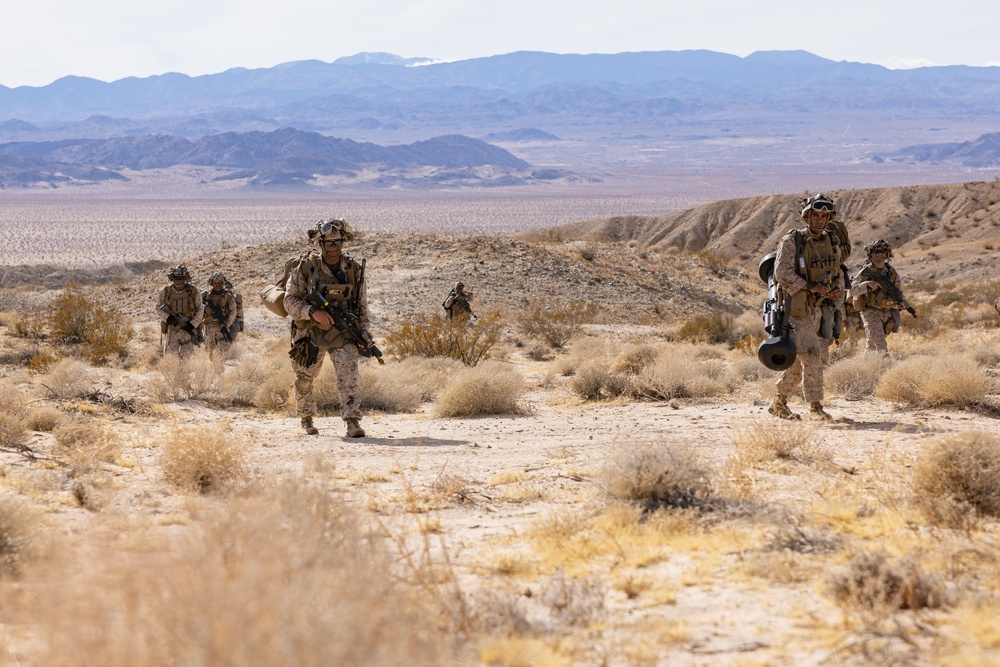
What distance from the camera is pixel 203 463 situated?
645 centimetres

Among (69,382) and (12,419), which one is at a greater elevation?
(12,419)

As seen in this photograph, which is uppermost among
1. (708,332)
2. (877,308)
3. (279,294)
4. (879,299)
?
(279,294)

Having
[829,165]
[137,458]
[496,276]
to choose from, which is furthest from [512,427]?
[829,165]

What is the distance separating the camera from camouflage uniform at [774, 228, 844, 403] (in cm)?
881

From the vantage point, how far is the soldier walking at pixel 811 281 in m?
8.79

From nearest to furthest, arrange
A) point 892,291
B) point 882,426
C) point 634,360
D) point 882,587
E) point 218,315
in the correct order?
point 882,587 < point 882,426 < point 892,291 < point 634,360 < point 218,315

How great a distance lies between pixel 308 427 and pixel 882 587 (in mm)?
6416

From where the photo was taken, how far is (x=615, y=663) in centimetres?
366

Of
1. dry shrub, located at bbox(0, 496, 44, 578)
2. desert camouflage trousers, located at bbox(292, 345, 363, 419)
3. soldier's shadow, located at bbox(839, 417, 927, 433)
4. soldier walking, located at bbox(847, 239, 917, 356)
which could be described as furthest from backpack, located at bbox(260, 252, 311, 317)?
soldier walking, located at bbox(847, 239, 917, 356)

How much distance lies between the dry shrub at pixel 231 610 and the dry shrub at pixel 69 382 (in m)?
8.36

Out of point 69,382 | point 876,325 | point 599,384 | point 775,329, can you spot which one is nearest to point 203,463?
point 775,329

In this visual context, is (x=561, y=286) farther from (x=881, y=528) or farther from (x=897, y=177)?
(x=897, y=177)

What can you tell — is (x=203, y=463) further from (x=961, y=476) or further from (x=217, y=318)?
(x=217, y=318)

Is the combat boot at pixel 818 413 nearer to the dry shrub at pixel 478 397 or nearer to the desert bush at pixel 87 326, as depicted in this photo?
the dry shrub at pixel 478 397
